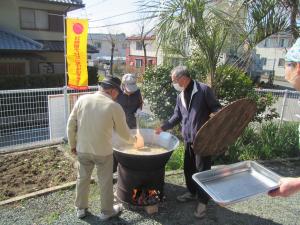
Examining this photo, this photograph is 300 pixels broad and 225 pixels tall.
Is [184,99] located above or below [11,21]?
below

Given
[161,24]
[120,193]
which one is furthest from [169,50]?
[120,193]

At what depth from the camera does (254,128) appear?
23.4 feet

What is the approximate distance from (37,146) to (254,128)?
A: 493 centimetres

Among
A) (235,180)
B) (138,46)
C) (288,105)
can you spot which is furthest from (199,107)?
(138,46)

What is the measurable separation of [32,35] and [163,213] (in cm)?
1462

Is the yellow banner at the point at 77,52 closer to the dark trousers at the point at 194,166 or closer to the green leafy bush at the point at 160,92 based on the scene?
the green leafy bush at the point at 160,92

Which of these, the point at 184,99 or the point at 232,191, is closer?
the point at 232,191

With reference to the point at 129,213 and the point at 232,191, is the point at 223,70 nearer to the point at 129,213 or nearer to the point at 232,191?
the point at 129,213

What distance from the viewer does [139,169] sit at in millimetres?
3973

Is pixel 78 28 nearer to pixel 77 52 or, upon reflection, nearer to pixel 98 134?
pixel 77 52

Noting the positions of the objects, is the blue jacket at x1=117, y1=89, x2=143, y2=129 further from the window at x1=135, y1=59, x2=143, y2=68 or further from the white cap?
the window at x1=135, y1=59, x2=143, y2=68

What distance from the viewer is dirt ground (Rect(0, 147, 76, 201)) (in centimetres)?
481

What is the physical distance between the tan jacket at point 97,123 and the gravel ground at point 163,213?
0.97 m

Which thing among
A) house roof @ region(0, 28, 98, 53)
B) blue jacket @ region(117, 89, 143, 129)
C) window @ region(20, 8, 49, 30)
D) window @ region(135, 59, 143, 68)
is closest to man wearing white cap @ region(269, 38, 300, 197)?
blue jacket @ region(117, 89, 143, 129)
